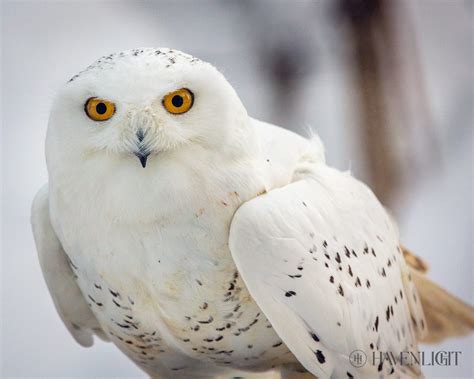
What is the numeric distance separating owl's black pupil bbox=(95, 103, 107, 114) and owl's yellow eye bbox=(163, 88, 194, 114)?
0.11m

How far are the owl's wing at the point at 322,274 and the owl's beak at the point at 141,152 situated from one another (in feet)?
0.74

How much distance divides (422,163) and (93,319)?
1155 millimetres

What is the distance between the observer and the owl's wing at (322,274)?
5.20ft

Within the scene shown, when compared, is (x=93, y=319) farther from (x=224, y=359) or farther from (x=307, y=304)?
(x=307, y=304)

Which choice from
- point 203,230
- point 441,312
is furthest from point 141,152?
point 441,312

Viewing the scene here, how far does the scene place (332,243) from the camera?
1690 mm

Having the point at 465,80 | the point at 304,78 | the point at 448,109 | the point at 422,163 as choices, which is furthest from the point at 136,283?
the point at 465,80

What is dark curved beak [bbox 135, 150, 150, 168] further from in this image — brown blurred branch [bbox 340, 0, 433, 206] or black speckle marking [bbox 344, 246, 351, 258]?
brown blurred branch [bbox 340, 0, 433, 206]

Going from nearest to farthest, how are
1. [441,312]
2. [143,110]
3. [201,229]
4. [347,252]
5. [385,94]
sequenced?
1. [143,110]
2. [201,229]
3. [347,252]
4. [441,312]
5. [385,94]

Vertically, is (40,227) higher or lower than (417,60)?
lower

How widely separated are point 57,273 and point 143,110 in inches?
22.2

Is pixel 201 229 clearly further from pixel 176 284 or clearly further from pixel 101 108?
pixel 101 108

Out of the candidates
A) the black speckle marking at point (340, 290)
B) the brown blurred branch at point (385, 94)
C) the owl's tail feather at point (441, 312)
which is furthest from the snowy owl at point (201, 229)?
the brown blurred branch at point (385, 94)

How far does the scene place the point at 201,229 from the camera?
63.1 inches
